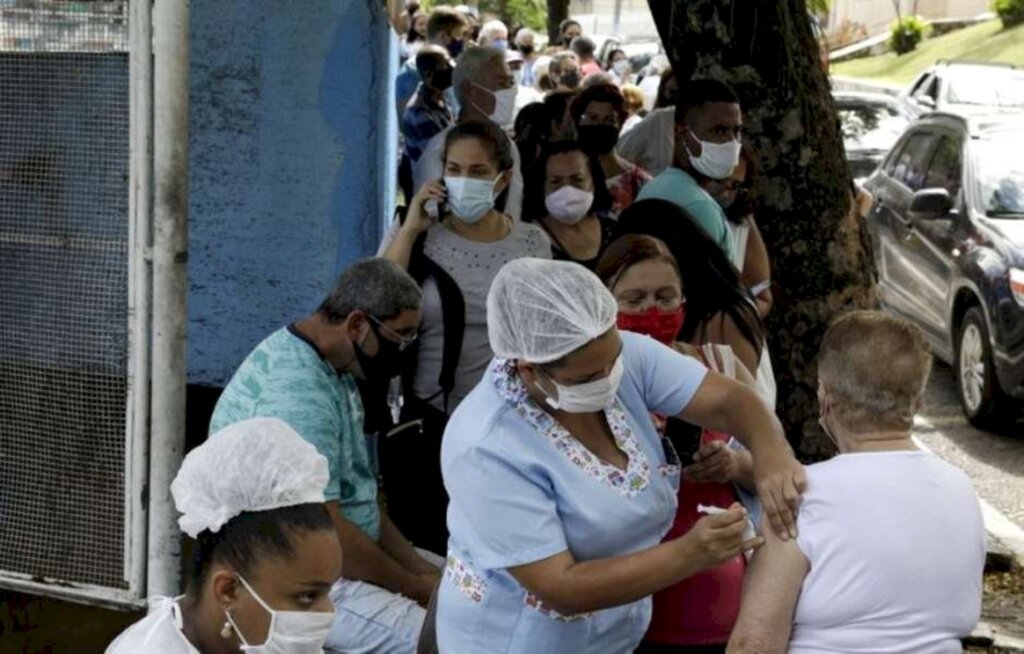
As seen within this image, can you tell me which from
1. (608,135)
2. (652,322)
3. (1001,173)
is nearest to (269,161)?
(608,135)

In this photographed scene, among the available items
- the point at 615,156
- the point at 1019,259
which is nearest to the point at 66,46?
the point at 615,156

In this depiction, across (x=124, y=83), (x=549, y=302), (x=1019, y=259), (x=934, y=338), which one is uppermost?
(x=124, y=83)

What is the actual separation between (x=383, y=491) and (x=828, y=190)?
259 centimetres

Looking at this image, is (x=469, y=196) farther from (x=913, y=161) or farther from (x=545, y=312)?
(x=913, y=161)

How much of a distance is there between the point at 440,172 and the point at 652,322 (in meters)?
2.31

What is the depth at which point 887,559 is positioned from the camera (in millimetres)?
3242

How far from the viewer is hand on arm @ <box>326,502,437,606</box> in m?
4.52

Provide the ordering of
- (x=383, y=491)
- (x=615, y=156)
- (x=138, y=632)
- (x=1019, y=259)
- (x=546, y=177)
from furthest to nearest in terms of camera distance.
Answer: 1. (x=1019, y=259)
2. (x=615, y=156)
3. (x=546, y=177)
4. (x=383, y=491)
5. (x=138, y=632)

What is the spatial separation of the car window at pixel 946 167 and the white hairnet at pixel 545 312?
315 inches

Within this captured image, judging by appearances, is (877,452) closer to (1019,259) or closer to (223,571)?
(223,571)

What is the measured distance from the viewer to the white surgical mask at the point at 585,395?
11.7 ft

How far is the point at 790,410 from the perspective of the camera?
280 inches

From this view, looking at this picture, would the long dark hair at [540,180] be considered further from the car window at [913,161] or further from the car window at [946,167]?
the car window at [913,161]

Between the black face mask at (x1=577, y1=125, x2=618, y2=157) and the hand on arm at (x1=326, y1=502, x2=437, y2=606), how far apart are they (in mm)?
3422
